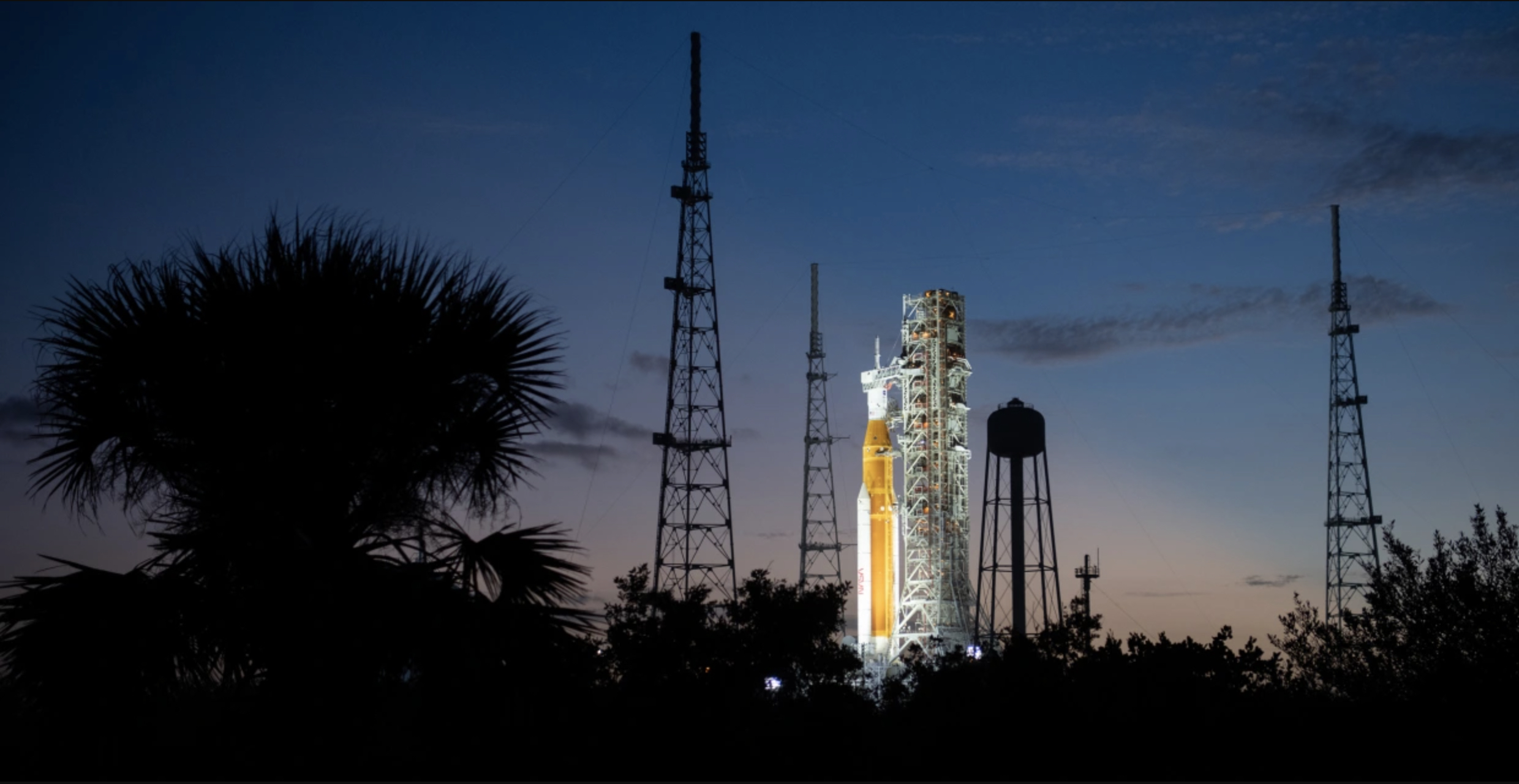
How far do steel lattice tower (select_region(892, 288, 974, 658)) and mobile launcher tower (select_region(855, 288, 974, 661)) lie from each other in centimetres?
5

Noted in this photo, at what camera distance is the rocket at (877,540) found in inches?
3174

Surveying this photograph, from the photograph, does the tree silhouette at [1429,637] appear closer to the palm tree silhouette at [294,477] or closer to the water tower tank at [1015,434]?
the palm tree silhouette at [294,477]

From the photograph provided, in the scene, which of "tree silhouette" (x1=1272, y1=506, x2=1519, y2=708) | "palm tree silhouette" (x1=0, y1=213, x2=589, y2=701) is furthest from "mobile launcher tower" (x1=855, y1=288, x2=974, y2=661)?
"palm tree silhouette" (x1=0, y1=213, x2=589, y2=701)

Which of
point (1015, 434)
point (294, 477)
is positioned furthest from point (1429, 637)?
point (1015, 434)

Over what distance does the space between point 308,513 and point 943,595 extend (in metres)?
71.8

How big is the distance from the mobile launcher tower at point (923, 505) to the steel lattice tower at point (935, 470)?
0.18 ft

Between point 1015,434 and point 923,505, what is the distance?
63.5ft

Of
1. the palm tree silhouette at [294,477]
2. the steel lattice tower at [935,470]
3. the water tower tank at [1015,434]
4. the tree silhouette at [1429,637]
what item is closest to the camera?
the palm tree silhouette at [294,477]

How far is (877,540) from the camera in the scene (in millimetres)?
81250

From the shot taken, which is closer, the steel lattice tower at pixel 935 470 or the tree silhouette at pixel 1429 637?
the tree silhouette at pixel 1429 637

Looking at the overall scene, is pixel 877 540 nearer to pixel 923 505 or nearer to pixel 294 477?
pixel 923 505

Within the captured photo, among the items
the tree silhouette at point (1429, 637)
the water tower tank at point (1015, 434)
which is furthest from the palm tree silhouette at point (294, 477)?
the water tower tank at point (1015, 434)

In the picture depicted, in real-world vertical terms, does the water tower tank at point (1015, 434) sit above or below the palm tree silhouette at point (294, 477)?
above

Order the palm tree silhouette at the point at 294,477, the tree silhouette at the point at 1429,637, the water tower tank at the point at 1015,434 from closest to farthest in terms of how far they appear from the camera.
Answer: the palm tree silhouette at the point at 294,477, the tree silhouette at the point at 1429,637, the water tower tank at the point at 1015,434
